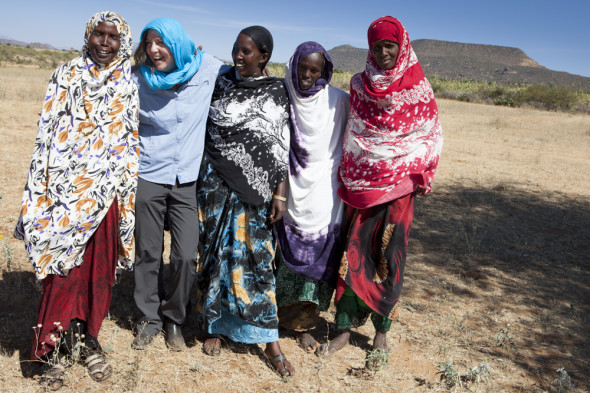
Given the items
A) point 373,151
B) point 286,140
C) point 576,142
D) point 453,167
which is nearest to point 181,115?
point 286,140

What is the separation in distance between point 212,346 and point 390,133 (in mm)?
1713

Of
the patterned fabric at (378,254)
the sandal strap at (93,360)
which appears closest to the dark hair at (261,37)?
the patterned fabric at (378,254)

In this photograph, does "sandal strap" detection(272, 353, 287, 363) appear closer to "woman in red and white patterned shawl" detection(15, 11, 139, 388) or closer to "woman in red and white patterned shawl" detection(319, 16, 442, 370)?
"woman in red and white patterned shawl" detection(319, 16, 442, 370)

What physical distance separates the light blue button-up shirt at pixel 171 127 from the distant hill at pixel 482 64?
Answer: 7271cm

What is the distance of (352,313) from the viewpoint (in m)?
3.06

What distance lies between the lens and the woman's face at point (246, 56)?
8.46 ft

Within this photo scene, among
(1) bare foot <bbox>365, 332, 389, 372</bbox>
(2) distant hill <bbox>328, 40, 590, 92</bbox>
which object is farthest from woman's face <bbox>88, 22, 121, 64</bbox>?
(2) distant hill <bbox>328, 40, 590, 92</bbox>

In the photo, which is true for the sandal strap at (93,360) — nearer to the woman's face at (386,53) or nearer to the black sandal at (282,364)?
the black sandal at (282,364)

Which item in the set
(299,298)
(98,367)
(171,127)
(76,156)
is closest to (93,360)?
(98,367)

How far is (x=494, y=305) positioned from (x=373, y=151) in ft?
6.66

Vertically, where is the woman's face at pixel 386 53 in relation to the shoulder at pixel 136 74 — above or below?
above

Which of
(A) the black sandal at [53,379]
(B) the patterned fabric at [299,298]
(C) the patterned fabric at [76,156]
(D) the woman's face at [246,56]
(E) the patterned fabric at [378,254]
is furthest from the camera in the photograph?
(B) the patterned fabric at [299,298]

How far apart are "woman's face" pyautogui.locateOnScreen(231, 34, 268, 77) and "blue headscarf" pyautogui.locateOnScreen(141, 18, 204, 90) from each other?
26 centimetres

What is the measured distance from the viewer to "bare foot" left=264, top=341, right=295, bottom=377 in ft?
9.11
